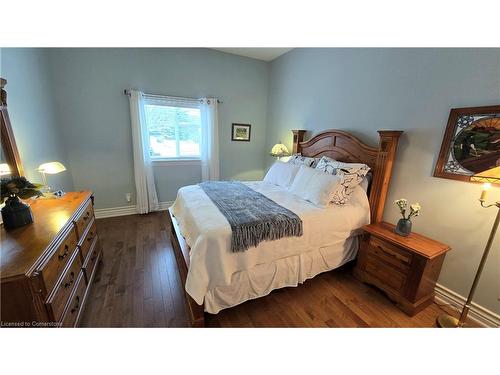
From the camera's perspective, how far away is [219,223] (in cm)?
149

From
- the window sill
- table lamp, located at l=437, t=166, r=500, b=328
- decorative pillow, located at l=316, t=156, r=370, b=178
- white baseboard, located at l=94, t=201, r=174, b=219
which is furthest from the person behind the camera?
the window sill

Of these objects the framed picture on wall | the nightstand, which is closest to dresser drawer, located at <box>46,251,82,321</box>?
the nightstand

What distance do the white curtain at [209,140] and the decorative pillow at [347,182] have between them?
91.1 inches

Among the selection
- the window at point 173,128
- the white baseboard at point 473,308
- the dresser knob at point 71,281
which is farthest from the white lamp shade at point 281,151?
the dresser knob at point 71,281

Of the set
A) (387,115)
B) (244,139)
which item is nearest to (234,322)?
(387,115)

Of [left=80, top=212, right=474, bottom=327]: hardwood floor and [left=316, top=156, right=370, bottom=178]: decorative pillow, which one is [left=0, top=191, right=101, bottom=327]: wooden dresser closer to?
[left=80, top=212, right=474, bottom=327]: hardwood floor

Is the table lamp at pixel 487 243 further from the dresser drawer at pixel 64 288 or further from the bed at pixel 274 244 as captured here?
the dresser drawer at pixel 64 288

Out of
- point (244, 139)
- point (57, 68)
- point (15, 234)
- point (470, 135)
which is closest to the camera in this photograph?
point (15, 234)

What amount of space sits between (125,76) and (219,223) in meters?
2.93

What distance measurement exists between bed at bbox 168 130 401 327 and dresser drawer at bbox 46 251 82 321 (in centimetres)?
68

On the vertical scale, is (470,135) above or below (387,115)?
below

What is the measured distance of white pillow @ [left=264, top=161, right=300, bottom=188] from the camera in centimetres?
260

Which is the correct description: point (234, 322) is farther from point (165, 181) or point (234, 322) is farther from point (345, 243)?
point (165, 181)

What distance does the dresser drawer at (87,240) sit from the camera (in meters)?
1.58
